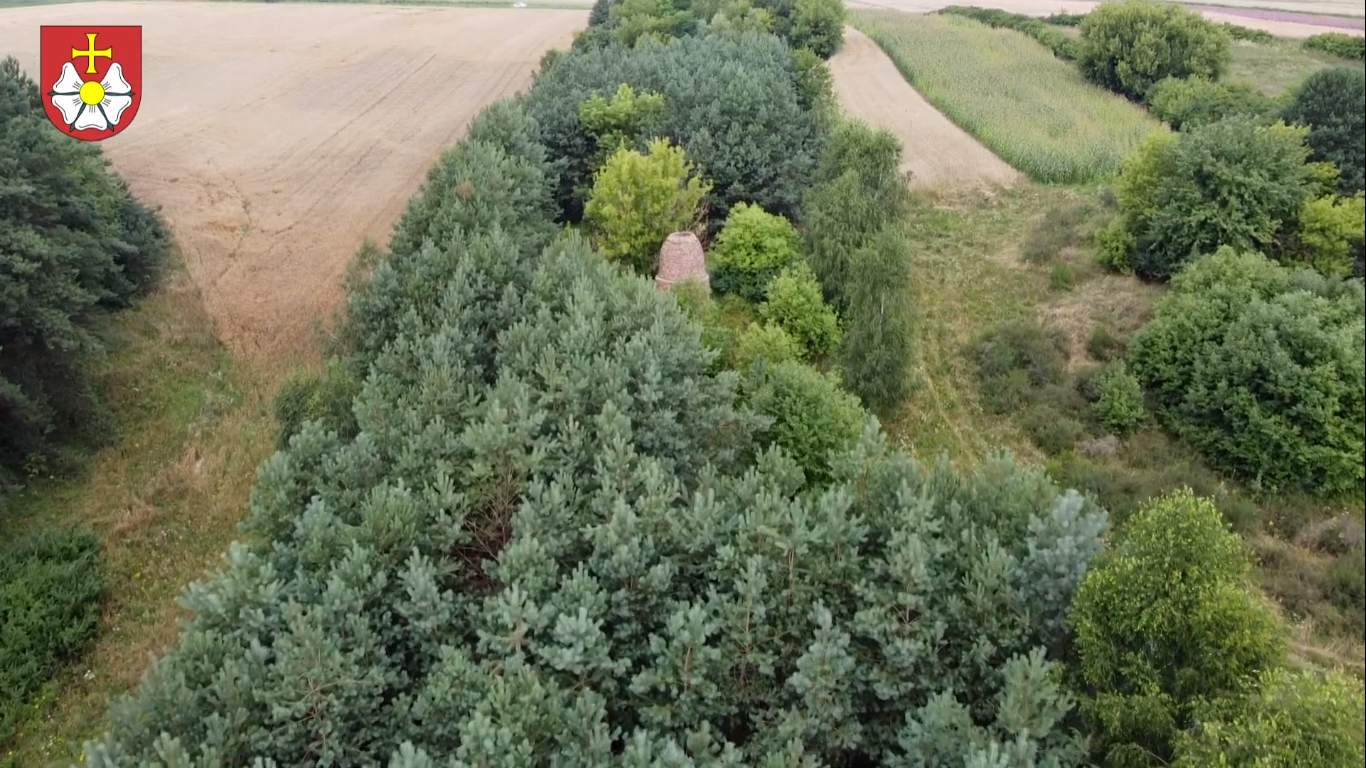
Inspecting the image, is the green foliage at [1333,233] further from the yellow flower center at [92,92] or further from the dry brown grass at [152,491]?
the yellow flower center at [92,92]

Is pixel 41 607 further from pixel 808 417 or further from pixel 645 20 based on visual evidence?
pixel 645 20

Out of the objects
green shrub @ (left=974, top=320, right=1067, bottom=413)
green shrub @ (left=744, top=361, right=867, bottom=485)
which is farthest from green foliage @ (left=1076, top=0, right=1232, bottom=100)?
green shrub @ (left=744, top=361, right=867, bottom=485)

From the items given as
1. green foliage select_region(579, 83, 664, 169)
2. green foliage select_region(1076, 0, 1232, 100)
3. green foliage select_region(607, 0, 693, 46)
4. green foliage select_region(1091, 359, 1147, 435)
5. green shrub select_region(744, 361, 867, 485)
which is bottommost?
green shrub select_region(744, 361, 867, 485)

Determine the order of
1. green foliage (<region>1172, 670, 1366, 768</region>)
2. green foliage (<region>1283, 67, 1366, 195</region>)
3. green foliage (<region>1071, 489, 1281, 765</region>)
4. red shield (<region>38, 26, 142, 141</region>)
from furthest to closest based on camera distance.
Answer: red shield (<region>38, 26, 142, 141</region>) < green foliage (<region>1071, 489, 1281, 765</region>) < green foliage (<region>1172, 670, 1366, 768</region>) < green foliage (<region>1283, 67, 1366, 195</region>)

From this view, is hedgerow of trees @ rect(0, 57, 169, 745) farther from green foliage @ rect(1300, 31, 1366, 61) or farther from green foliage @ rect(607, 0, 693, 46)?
green foliage @ rect(607, 0, 693, 46)

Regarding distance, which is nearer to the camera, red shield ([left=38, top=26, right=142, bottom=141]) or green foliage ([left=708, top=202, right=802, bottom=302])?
red shield ([left=38, top=26, right=142, bottom=141])

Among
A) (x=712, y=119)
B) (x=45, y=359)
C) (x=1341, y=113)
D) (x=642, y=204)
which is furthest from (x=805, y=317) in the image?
(x=45, y=359)
